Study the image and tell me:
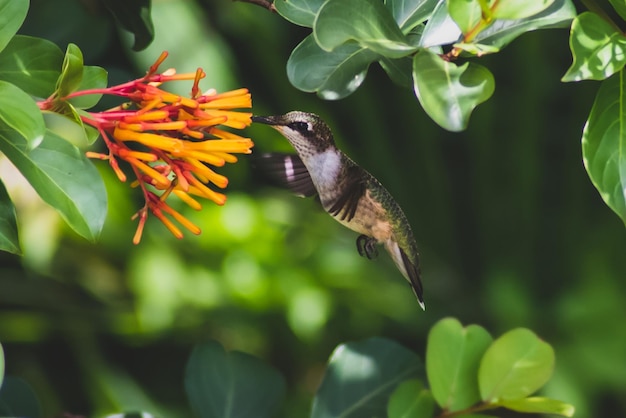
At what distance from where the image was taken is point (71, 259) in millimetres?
1811

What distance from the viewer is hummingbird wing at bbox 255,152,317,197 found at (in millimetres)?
618

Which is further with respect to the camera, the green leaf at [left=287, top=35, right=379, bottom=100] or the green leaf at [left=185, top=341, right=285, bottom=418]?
the green leaf at [left=185, top=341, right=285, bottom=418]

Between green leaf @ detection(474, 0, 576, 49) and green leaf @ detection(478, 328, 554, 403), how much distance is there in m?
0.22

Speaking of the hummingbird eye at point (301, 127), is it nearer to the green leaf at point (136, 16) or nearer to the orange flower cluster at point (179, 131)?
the orange flower cluster at point (179, 131)

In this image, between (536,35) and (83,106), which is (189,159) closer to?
(83,106)

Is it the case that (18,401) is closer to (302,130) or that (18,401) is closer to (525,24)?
(302,130)

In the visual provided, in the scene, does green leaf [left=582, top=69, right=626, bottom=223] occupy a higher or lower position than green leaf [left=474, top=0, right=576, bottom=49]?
lower

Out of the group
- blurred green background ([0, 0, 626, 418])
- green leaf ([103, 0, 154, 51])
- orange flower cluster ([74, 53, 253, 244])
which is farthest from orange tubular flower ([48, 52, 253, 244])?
blurred green background ([0, 0, 626, 418])

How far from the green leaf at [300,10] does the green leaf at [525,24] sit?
109mm

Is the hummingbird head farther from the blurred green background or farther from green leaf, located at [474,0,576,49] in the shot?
the blurred green background

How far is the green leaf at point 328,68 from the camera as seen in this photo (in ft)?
1.67

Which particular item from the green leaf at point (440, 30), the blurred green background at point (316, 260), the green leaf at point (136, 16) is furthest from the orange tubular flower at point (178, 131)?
the blurred green background at point (316, 260)

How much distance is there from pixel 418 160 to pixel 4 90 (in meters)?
1.49

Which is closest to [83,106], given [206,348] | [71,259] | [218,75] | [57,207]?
[57,207]
